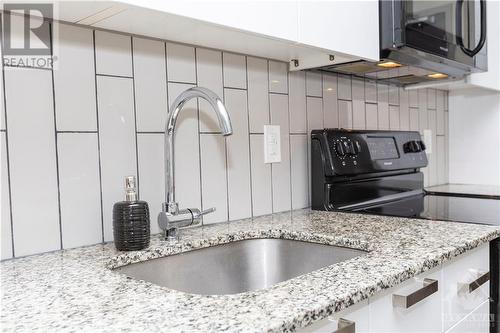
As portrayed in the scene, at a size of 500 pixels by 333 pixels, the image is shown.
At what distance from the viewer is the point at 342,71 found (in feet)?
4.99

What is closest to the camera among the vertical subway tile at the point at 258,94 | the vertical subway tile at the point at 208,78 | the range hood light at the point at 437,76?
the vertical subway tile at the point at 208,78

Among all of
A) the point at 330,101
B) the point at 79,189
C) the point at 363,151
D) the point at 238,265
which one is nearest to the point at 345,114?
the point at 330,101

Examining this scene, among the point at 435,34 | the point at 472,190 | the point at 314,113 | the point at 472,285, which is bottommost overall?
the point at 472,285

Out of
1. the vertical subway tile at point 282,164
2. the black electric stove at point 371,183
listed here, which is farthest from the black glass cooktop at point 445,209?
the vertical subway tile at point 282,164

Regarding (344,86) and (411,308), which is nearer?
(411,308)

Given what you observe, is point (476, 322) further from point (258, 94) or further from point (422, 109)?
point (422, 109)

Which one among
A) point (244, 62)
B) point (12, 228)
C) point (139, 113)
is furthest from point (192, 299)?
point (244, 62)

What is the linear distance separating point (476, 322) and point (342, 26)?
797 millimetres

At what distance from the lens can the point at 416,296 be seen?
77 cm

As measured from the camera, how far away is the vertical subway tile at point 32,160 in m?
0.83

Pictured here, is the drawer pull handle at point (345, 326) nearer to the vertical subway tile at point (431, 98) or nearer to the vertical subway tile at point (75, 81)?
the vertical subway tile at point (75, 81)

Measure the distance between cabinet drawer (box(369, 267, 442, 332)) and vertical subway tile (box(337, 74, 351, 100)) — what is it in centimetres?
88

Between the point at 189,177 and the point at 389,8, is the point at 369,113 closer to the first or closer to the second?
the point at 389,8

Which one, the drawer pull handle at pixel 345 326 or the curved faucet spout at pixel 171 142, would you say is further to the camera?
the curved faucet spout at pixel 171 142
